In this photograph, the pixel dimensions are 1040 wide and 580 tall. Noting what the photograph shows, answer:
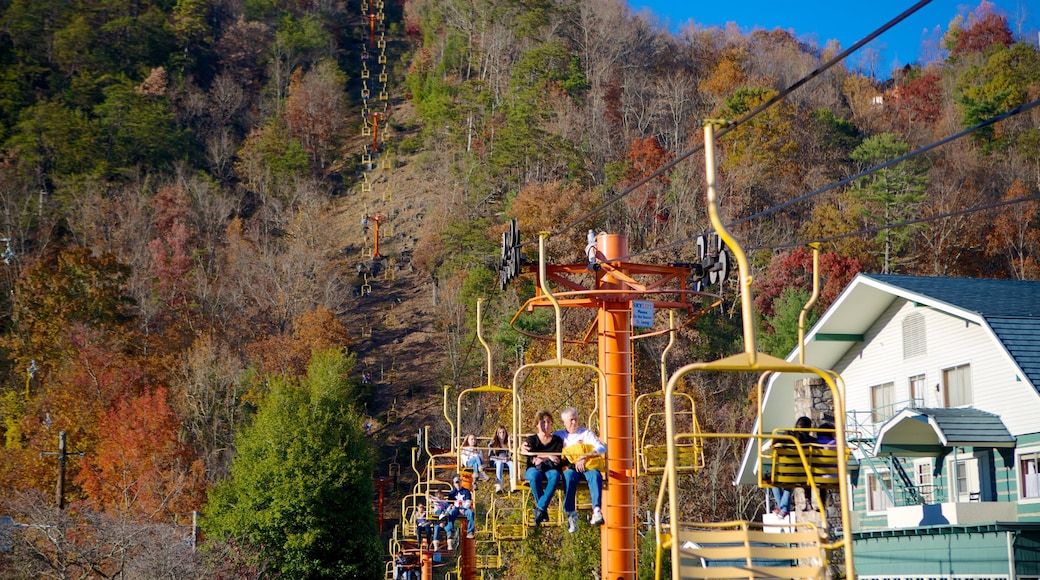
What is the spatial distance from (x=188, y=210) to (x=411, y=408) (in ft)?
79.4

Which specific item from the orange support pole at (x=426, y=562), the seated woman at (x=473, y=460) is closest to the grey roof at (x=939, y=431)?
the seated woman at (x=473, y=460)

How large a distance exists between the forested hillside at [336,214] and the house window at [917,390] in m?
4.78

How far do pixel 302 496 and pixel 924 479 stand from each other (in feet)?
68.8

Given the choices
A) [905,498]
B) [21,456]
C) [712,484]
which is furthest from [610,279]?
[21,456]

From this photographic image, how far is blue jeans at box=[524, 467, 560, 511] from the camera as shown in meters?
15.3

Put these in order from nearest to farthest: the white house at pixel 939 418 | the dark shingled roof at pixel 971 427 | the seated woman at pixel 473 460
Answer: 1. the seated woman at pixel 473 460
2. the white house at pixel 939 418
3. the dark shingled roof at pixel 971 427

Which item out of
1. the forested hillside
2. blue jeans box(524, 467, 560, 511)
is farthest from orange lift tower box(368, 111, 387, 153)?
blue jeans box(524, 467, 560, 511)

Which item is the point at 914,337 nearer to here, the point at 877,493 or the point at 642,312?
the point at 877,493

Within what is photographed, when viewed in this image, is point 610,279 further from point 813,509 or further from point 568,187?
point 568,187

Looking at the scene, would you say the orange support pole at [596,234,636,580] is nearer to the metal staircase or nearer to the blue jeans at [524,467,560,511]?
the blue jeans at [524,467,560,511]

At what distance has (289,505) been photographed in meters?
40.0

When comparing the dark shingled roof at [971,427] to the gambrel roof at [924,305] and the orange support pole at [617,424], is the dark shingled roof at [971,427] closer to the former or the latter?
the gambrel roof at [924,305]

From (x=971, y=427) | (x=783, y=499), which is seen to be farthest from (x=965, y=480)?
(x=783, y=499)

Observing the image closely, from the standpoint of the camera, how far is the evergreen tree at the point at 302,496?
39.8 meters
